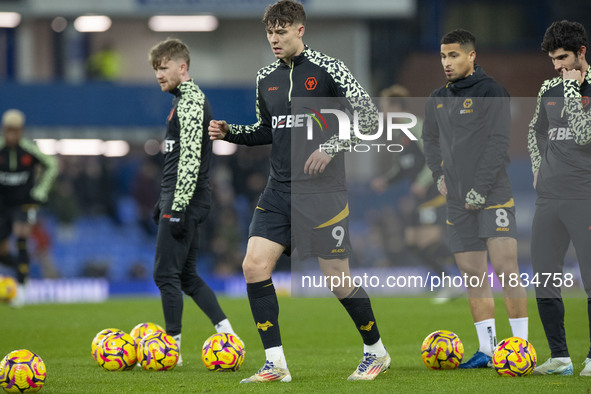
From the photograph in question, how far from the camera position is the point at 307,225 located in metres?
6.39

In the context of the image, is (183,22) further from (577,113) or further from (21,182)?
(577,113)

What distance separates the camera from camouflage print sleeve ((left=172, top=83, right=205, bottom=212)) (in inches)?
293

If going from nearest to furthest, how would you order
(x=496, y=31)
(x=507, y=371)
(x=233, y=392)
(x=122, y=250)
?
(x=233, y=392), (x=507, y=371), (x=122, y=250), (x=496, y=31)

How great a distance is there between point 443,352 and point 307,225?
4.94 ft

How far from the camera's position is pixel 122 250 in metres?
21.9

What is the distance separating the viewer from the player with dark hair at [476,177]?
675 centimetres

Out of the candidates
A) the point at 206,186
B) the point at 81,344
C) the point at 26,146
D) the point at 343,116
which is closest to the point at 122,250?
the point at 26,146

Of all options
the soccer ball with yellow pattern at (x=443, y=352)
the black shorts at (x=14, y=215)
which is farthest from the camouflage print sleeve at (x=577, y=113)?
the black shorts at (x=14, y=215)

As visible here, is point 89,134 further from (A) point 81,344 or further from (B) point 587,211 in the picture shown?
(B) point 587,211

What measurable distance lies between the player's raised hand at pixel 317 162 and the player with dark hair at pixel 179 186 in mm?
1542

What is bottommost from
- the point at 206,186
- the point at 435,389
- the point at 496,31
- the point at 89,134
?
the point at 435,389

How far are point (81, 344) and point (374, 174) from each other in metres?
3.43

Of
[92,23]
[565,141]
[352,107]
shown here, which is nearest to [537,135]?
[565,141]

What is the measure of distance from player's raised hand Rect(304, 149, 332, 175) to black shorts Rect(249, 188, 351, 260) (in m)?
0.24
